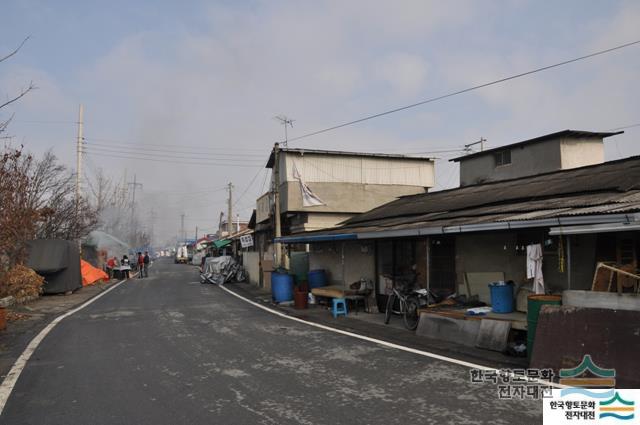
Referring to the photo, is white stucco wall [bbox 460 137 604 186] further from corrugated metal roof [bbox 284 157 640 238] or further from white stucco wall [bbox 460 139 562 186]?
corrugated metal roof [bbox 284 157 640 238]

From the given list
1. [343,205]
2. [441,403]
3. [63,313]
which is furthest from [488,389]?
[343,205]

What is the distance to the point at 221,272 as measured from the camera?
28.3 m

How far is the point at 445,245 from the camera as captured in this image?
11.9 meters

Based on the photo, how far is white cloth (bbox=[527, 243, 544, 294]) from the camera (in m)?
8.45

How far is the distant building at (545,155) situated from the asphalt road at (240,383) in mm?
16119

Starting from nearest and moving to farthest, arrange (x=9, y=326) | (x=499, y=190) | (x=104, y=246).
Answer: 1. (x=9, y=326)
2. (x=499, y=190)
3. (x=104, y=246)

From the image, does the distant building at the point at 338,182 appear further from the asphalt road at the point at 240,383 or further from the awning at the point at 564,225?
the awning at the point at 564,225

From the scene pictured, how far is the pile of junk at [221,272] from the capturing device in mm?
27828

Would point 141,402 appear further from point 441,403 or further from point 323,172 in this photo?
point 323,172

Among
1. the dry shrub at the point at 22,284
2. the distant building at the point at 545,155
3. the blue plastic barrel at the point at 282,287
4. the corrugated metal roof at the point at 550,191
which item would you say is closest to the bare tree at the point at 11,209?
the dry shrub at the point at 22,284

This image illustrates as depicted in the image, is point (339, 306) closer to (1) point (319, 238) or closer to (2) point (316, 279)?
(1) point (319, 238)

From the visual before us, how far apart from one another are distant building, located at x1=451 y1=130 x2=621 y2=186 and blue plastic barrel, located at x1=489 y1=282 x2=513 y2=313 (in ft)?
45.9

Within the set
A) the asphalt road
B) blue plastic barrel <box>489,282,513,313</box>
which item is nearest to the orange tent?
the asphalt road

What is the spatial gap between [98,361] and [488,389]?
616 cm
